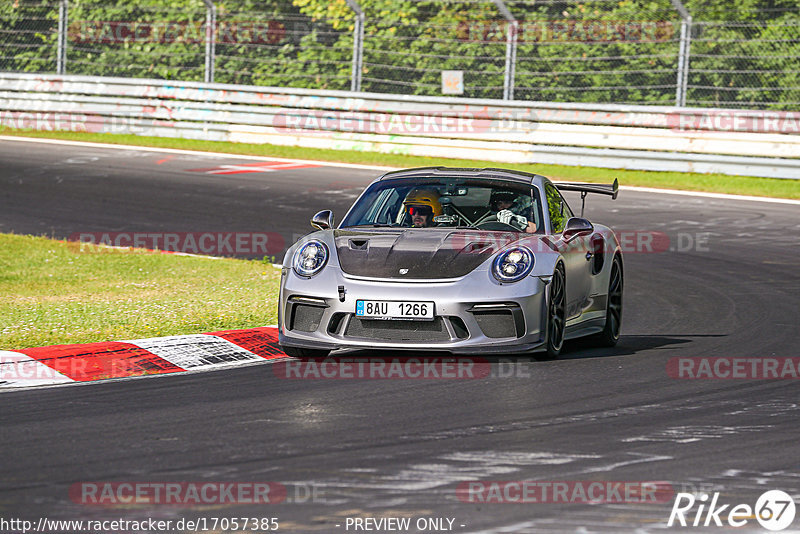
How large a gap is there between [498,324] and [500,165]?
47.9ft

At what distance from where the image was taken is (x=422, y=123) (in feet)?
77.2

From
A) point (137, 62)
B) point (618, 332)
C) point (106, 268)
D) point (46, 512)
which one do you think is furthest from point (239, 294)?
point (137, 62)

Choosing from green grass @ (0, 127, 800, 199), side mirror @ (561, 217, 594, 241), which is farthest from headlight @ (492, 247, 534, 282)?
green grass @ (0, 127, 800, 199)

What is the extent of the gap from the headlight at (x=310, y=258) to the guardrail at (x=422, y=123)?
1322 cm

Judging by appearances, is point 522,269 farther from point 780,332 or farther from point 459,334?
point 780,332

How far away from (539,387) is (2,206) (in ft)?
37.4

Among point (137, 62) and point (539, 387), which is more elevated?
point (137, 62)

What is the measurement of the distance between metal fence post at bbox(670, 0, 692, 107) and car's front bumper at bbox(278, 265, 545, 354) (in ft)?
44.9

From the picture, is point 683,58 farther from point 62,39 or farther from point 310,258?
point 310,258

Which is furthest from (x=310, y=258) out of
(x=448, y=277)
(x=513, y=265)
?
(x=513, y=265)

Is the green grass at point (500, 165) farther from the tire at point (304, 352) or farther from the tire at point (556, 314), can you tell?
the tire at point (304, 352)

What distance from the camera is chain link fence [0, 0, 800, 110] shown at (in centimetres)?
2108

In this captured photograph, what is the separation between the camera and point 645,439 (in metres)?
6.38

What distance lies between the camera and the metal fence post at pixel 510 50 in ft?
74.1
